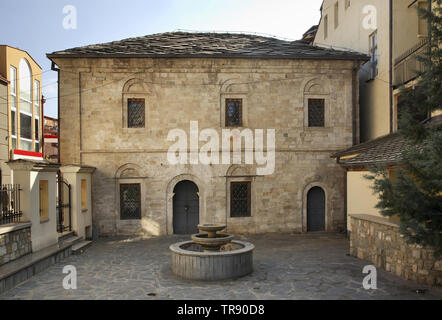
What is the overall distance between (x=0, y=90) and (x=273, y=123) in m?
14.8

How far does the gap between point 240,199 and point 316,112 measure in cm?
502

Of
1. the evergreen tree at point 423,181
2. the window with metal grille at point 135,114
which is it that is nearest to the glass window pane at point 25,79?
the window with metal grille at point 135,114

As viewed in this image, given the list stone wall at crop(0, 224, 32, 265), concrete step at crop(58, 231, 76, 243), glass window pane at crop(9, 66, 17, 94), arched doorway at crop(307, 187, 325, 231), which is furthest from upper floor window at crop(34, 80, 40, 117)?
arched doorway at crop(307, 187, 325, 231)

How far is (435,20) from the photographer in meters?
5.59

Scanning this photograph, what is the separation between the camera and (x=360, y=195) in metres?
11.8

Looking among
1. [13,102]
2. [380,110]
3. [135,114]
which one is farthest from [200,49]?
[13,102]

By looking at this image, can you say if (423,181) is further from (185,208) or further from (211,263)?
(185,208)

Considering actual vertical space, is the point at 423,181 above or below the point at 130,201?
above

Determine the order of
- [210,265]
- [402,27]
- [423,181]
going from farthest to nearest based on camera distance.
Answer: [402,27] < [210,265] < [423,181]

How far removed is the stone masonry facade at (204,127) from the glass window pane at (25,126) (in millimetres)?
10379

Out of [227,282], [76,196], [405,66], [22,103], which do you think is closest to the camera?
[227,282]

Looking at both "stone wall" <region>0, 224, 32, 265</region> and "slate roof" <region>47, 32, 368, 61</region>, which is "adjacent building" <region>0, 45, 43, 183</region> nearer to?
"slate roof" <region>47, 32, 368, 61</region>

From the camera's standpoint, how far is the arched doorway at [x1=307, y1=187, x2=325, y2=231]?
583 inches

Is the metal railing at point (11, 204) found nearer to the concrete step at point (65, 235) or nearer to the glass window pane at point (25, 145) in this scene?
the concrete step at point (65, 235)
